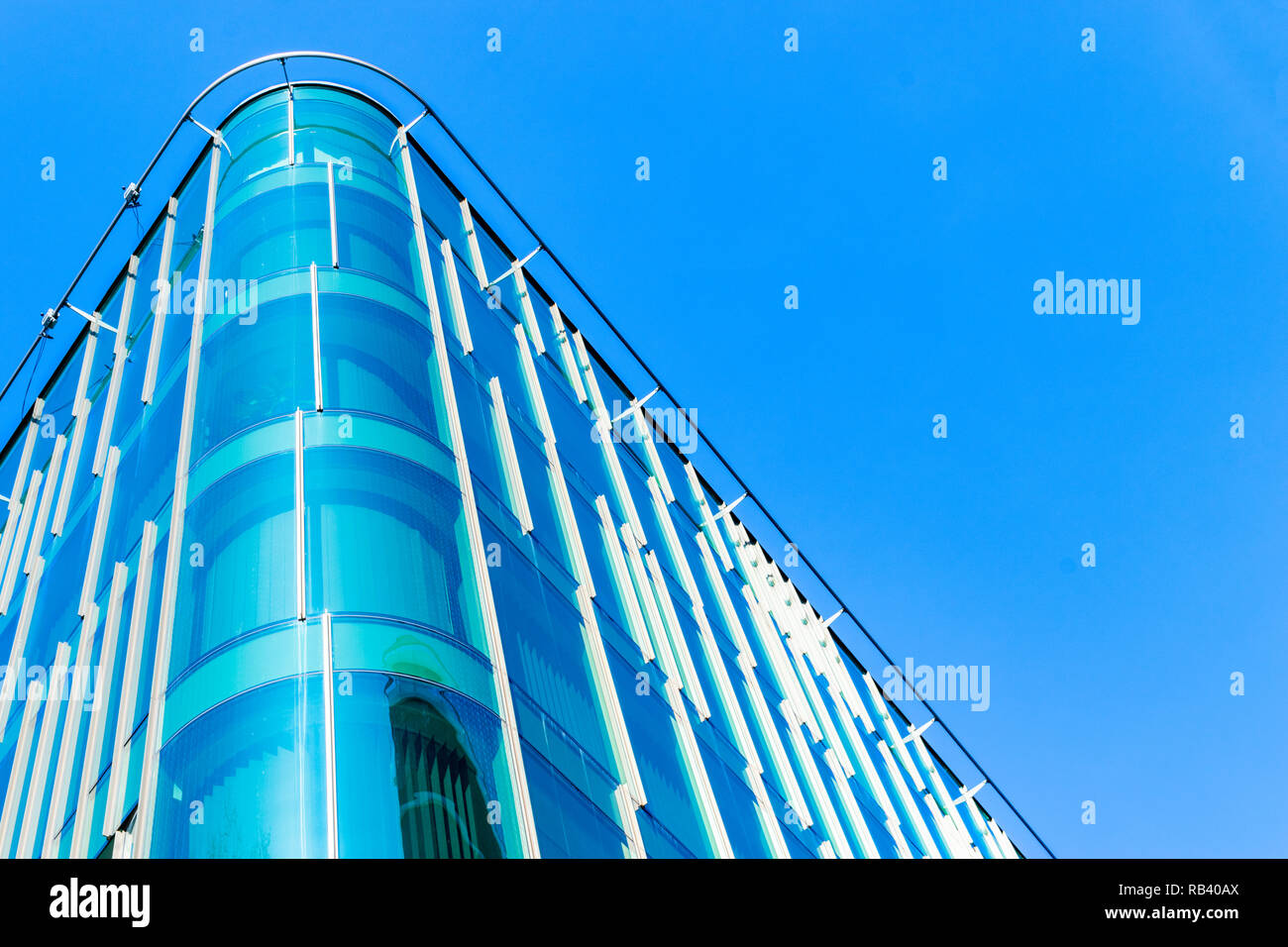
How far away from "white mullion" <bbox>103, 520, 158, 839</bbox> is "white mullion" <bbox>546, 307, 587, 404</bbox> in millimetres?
8403

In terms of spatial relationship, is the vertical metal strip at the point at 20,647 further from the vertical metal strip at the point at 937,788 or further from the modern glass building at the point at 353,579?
the vertical metal strip at the point at 937,788

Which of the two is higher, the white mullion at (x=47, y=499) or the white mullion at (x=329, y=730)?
the white mullion at (x=47, y=499)

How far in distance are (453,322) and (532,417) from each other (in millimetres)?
1485

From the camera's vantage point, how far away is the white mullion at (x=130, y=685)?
25.6 ft

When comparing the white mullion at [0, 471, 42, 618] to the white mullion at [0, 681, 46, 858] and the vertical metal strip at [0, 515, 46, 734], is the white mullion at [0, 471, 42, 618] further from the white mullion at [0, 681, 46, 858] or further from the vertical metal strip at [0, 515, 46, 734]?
the white mullion at [0, 681, 46, 858]

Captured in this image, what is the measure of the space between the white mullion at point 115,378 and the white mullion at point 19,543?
78cm

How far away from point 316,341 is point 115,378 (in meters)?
4.30

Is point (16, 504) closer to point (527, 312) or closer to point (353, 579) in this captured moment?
point (527, 312)

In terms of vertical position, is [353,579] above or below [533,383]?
below

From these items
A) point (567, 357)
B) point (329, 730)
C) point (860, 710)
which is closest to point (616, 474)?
point (567, 357)

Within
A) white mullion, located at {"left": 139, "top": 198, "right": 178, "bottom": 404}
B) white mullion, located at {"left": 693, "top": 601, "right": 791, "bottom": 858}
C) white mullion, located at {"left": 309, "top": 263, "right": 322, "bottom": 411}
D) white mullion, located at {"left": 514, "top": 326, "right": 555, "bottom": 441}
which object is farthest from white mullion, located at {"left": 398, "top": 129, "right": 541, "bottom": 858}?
white mullion, located at {"left": 693, "top": 601, "right": 791, "bottom": 858}

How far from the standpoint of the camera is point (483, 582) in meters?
9.52

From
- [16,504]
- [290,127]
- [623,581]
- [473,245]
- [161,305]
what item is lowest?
[623,581]

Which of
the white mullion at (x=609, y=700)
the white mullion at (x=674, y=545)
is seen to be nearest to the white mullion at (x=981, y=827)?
the white mullion at (x=674, y=545)
